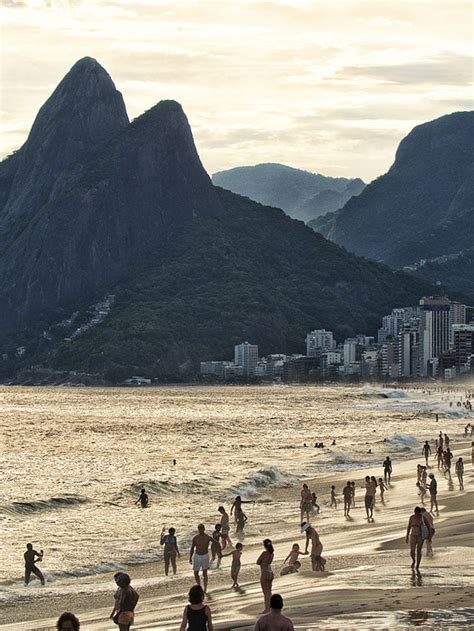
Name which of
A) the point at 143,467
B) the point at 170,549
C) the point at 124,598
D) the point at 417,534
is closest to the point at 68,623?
the point at 124,598

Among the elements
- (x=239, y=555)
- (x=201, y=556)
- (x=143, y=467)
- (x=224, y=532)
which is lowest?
(x=143, y=467)

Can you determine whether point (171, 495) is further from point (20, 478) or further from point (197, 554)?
point (197, 554)

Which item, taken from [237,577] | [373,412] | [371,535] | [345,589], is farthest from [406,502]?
[373,412]

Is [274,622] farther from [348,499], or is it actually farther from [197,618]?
[348,499]

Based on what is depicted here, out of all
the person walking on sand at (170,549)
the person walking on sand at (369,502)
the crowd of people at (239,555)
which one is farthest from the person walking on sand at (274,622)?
the person walking on sand at (369,502)

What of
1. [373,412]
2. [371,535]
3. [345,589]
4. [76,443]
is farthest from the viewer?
[373,412]

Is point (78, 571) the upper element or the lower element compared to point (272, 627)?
lower
